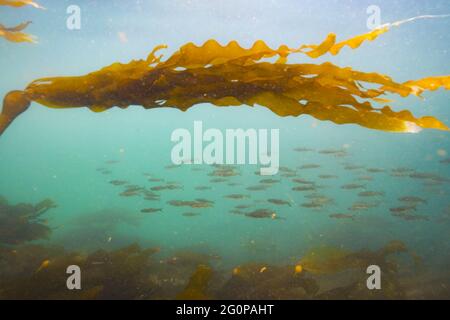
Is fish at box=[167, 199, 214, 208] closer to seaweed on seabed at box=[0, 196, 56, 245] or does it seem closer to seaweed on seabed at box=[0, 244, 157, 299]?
seaweed on seabed at box=[0, 196, 56, 245]

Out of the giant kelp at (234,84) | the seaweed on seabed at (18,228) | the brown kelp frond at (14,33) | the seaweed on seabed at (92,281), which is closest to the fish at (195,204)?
the seaweed on seabed at (18,228)

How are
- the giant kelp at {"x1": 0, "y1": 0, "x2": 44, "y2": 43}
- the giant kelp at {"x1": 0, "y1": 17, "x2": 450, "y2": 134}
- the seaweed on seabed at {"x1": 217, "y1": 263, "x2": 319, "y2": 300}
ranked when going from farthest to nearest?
the seaweed on seabed at {"x1": 217, "y1": 263, "x2": 319, "y2": 300}
the giant kelp at {"x1": 0, "y1": 0, "x2": 44, "y2": 43}
the giant kelp at {"x1": 0, "y1": 17, "x2": 450, "y2": 134}

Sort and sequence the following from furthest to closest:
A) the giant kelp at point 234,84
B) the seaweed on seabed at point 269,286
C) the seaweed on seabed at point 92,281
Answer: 1. the seaweed on seabed at point 269,286
2. the seaweed on seabed at point 92,281
3. the giant kelp at point 234,84

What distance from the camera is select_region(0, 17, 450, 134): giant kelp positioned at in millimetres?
1795

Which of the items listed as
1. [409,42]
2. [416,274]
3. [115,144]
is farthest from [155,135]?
[416,274]

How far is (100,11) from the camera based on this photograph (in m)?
18.1

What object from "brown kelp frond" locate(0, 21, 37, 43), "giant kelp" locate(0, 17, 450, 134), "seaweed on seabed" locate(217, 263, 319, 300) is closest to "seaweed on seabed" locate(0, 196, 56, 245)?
Result: "seaweed on seabed" locate(217, 263, 319, 300)

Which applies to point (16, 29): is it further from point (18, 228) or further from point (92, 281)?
point (18, 228)

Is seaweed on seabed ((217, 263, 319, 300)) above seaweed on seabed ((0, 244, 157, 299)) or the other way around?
the other way around

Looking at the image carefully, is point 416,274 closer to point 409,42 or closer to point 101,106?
point 101,106

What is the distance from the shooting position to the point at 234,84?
1.86 m

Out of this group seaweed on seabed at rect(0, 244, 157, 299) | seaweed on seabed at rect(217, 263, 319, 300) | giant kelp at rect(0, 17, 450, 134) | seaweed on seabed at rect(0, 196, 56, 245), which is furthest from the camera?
seaweed on seabed at rect(0, 196, 56, 245)

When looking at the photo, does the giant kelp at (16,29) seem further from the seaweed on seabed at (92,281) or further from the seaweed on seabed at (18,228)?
the seaweed on seabed at (18,228)

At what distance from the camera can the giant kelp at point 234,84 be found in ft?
5.89
